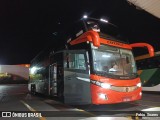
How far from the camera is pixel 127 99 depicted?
32.1ft

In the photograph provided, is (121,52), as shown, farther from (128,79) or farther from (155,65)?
(155,65)

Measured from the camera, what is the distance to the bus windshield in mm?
9703

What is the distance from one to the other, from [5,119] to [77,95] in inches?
121

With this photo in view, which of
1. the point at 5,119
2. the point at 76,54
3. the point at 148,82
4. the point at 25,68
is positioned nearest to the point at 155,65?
the point at 148,82

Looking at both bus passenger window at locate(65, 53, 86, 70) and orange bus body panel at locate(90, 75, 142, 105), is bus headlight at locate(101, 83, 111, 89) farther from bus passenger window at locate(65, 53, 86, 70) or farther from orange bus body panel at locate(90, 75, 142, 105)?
bus passenger window at locate(65, 53, 86, 70)

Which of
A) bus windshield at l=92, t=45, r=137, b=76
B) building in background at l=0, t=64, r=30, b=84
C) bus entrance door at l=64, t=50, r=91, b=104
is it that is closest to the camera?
bus windshield at l=92, t=45, r=137, b=76

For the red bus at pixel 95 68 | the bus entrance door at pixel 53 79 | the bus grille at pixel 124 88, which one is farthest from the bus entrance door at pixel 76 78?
the bus entrance door at pixel 53 79

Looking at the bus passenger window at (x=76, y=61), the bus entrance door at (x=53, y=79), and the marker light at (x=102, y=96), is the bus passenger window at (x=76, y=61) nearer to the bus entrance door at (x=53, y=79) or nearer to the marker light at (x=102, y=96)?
the marker light at (x=102, y=96)

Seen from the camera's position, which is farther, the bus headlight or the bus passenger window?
the bus passenger window

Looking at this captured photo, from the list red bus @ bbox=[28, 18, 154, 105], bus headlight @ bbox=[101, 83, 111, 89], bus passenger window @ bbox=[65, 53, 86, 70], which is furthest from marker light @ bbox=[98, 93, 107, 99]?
bus passenger window @ bbox=[65, 53, 86, 70]

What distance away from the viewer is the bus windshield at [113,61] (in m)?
9.70

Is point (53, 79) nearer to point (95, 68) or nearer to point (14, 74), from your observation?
point (95, 68)

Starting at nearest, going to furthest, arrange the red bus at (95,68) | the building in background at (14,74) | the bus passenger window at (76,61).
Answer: the red bus at (95,68) → the bus passenger window at (76,61) → the building in background at (14,74)

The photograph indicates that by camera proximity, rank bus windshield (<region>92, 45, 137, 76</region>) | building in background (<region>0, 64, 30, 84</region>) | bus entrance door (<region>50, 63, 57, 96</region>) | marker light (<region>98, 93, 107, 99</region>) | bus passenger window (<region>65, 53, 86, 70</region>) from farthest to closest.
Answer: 1. building in background (<region>0, 64, 30, 84</region>)
2. bus entrance door (<region>50, 63, 57, 96</region>)
3. bus passenger window (<region>65, 53, 86, 70</region>)
4. bus windshield (<region>92, 45, 137, 76</region>)
5. marker light (<region>98, 93, 107, 99</region>)
